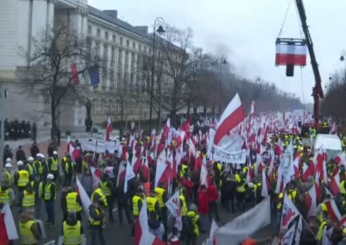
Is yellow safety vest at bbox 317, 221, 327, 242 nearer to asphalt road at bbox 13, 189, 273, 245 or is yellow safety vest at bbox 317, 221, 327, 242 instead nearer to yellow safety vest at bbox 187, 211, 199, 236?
yellow safety vest at bbox 187, 211, 199, 236

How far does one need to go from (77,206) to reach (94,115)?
52.4m

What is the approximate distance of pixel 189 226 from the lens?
12570 millimetres

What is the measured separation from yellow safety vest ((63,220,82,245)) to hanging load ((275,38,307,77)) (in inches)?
915

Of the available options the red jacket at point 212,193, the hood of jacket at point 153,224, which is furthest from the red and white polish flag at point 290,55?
the hood of jacket at point 153,224

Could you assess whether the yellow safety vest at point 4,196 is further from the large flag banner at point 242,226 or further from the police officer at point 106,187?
the large flag banner at point 242,226

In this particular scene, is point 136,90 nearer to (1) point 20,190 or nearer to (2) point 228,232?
(1) point 20,190

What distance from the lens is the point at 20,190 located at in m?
16.6

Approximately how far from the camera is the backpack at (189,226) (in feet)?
41.1

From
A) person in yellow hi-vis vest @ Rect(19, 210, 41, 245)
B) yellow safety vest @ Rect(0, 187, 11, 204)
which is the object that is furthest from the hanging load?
person in yellow hi-vis vest @ Rect(19, 210, 41, 245)

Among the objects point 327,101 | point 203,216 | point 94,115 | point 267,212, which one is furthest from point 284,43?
point 327,101

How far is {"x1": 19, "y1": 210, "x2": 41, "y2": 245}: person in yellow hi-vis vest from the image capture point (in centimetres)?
1061

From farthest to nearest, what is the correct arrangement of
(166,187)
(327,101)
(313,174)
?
(327,101) < (313,174) < (166,187)

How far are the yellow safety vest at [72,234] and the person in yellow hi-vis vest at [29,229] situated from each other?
1.56ft

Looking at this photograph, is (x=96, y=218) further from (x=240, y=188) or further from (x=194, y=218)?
(x=240, y=188)
